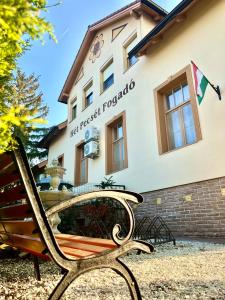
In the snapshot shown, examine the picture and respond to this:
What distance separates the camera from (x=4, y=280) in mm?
2521

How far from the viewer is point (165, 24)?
7.05m

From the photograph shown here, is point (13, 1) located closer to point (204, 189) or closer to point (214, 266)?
point (214, 266)

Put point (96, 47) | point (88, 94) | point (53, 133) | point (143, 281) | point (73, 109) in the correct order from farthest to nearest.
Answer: point (53, 133) → point (73, 109) → point (88, 94) → point (96, 47) → point (143, 281)

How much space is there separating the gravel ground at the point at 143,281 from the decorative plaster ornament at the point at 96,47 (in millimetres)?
11183

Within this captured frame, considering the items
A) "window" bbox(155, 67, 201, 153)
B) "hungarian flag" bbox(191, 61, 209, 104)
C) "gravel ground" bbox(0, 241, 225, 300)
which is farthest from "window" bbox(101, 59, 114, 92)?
"gravel ground" bbox(0, 241, 225, 300)

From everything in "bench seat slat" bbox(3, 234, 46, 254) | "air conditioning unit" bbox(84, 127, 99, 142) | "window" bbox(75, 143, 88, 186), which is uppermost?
"air conditioning unit" bbox(84, 127, 99, 142)

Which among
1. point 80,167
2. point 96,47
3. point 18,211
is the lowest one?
point 18,211

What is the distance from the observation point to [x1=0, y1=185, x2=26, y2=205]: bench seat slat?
1.48 m

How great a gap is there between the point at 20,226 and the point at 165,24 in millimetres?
7176

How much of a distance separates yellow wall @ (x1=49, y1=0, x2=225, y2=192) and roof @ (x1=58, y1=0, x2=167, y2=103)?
473 mm

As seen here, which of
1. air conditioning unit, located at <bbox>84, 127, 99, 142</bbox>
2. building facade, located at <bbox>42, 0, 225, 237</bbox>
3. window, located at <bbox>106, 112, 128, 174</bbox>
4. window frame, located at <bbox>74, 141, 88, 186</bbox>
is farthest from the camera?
window frame, located at <bbox>74, 141, 88, 186</bbox>

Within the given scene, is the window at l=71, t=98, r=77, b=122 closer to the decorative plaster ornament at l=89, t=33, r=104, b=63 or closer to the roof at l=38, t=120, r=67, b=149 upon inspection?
the roof at l=38, t=120, r=67, b=149

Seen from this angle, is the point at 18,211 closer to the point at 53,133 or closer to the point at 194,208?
the point at 194,208

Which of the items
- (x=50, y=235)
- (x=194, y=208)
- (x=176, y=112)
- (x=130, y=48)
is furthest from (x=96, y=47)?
(x=50, y=235)
